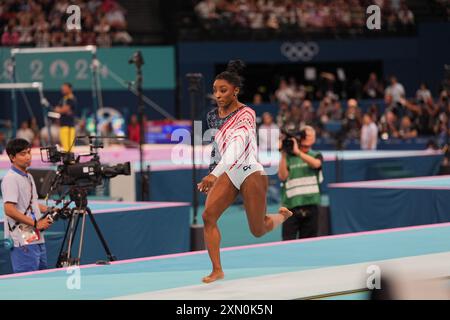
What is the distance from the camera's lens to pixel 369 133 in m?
21.8

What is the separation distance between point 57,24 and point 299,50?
647 cm

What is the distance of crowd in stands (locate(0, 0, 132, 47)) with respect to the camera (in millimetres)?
24094

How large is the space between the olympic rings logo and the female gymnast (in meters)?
20.2

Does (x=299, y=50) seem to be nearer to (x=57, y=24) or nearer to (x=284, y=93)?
(x=284, y=93)

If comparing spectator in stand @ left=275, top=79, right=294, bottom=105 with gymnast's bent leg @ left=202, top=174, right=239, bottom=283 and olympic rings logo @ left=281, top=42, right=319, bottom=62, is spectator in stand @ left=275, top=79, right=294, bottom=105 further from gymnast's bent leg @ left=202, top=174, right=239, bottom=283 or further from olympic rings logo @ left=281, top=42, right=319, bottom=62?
gymnast's bent leg @ left=202, top=174, right=239, bottom=283

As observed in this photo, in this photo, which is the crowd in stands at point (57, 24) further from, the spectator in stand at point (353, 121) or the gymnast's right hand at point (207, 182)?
the gymnast's right hand at point (207, 182)

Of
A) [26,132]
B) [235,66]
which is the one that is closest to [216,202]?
[235,66]

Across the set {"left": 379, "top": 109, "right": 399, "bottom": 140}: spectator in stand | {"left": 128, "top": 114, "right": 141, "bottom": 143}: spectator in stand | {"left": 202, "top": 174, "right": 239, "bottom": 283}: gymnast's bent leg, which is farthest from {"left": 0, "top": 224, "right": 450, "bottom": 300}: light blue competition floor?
{"left": 128, "top": 114, "right": 141, "bottom": 143}: spectator in stand

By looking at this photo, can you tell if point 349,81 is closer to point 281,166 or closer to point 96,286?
point 281,166

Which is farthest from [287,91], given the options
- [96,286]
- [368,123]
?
[96,286]

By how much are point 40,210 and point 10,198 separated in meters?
0.52

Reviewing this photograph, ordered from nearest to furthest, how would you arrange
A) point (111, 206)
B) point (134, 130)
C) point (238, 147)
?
point (238, 147) → point (111, 206) → point (134, 130)

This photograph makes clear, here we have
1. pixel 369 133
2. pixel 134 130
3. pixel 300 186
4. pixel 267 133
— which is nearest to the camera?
pixel 300 186

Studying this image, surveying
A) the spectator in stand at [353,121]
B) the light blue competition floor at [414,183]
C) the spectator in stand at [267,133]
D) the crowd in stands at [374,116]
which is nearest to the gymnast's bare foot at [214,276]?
the light blue competition floor at [414,183]
